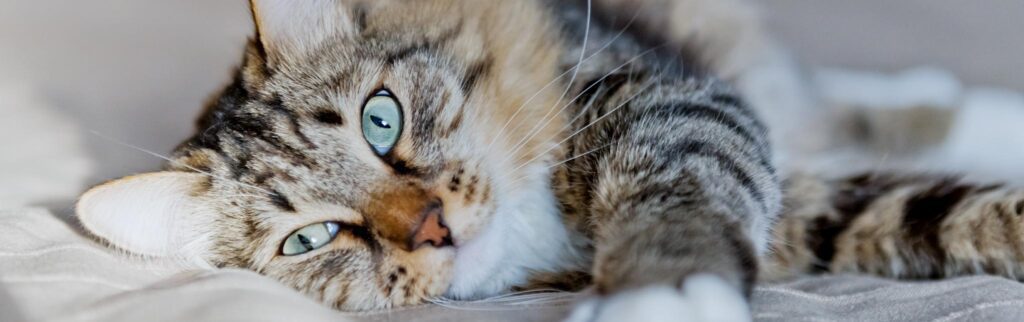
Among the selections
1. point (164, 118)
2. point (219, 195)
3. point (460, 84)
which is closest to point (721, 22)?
point (460, 84)

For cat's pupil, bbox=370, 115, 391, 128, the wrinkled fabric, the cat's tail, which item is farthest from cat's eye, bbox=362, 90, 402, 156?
the cat's tail

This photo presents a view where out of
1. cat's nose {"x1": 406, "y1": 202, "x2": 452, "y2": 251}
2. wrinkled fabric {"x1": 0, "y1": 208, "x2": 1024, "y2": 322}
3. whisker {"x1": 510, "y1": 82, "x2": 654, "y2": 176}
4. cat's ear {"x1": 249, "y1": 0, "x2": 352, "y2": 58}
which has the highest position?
cat's ear {"x1": 249, "y1": 0, "x2": 352, "y2": 58}

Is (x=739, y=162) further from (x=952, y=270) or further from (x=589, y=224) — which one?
(x=952, y=270)

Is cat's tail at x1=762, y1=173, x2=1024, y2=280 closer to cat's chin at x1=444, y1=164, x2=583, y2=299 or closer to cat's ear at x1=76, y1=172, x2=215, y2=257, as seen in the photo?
cat's chin at x1=444, y1=164, x2=583, y2=299

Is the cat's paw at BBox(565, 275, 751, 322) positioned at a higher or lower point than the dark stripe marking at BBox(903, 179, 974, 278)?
lower

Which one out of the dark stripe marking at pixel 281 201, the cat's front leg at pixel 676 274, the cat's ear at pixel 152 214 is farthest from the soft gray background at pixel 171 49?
the cat's front leg at pixel 676 274

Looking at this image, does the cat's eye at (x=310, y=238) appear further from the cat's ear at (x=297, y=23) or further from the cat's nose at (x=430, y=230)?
the cat's ear at (x=297, y=23)

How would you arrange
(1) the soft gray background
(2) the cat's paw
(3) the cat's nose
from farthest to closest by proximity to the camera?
1. (1) the soft gray background
2. (3) the cat's nose
3. (2) the cat's paw
